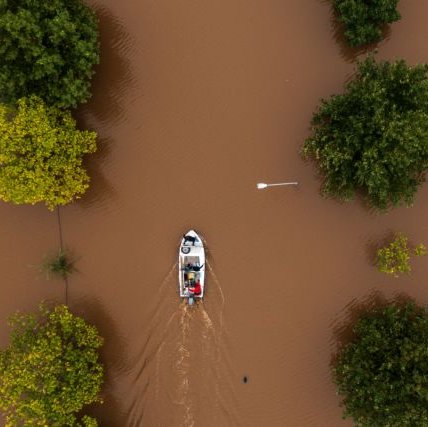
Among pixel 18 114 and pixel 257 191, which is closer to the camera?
pixel 18 114

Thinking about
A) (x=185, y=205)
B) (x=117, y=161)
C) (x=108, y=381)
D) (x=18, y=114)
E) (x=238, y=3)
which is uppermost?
(x=238, y=3)

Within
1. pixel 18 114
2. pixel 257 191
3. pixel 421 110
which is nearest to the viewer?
pixel 421 110

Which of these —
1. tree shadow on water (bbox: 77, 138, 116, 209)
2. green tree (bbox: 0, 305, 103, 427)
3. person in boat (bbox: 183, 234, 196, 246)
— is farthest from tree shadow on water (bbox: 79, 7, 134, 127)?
green tree (bbox: 0, 305, 103, 427)

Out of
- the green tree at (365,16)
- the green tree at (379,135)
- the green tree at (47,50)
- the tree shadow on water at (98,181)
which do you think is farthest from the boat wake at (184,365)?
the green tree at (365,16)

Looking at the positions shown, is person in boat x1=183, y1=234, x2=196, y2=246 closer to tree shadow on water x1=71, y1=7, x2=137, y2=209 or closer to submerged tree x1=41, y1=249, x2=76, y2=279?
tree shadow on water x1=71, y1=7, x2=137, y2=209

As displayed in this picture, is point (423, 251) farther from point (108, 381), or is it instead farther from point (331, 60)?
point (108, 381)

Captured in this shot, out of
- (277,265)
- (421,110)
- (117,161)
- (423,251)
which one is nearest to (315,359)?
(277,265)

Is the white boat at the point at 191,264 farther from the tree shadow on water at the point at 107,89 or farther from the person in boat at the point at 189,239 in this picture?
the tree shadow on water at the point at 107,89
